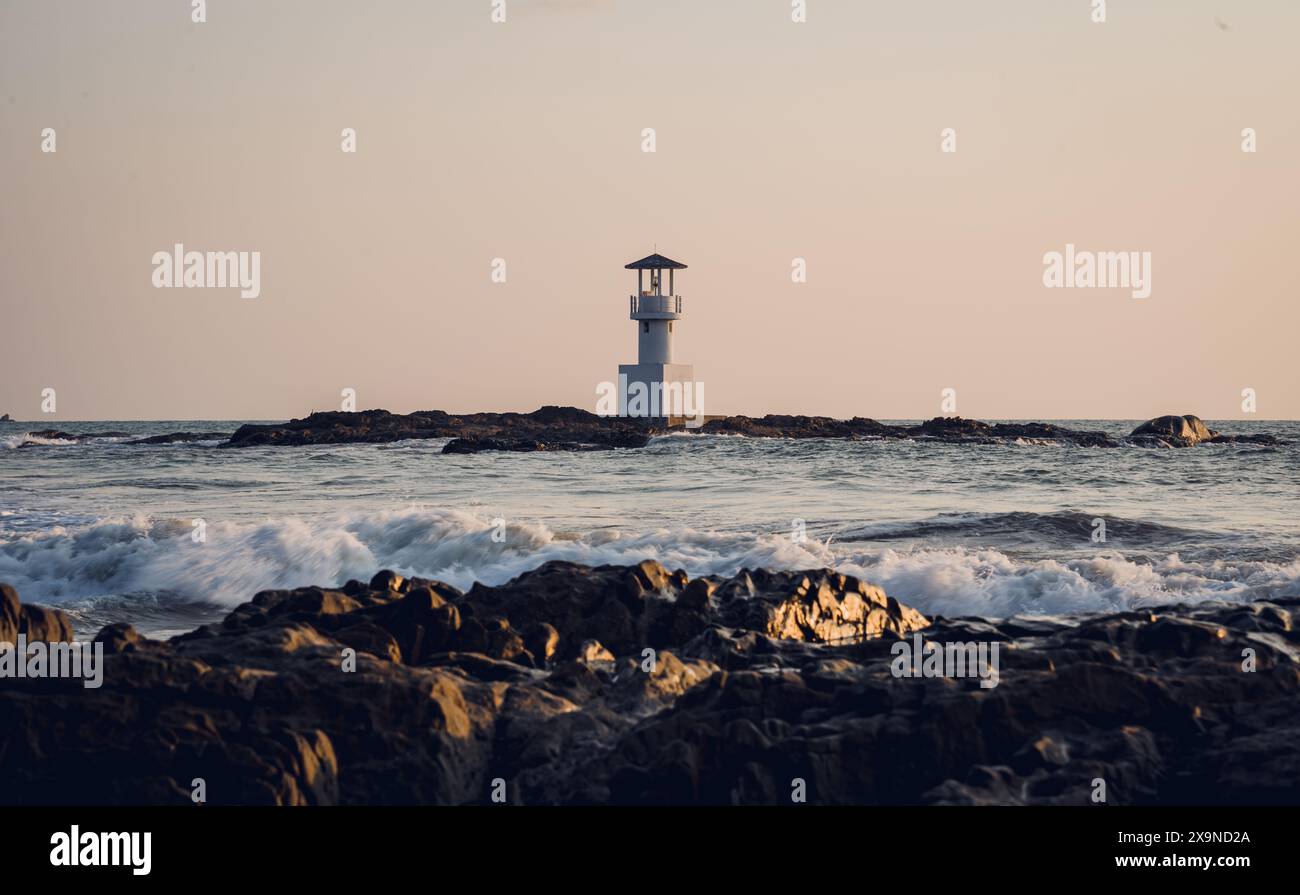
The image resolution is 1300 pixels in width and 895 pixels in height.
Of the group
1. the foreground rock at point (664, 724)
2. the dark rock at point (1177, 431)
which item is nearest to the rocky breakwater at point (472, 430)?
the dark rock at point (1177, 431)

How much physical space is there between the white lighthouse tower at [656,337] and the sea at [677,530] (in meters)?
19.1

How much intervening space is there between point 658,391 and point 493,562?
39.4m

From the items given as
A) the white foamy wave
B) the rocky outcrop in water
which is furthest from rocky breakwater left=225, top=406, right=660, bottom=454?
the white foamy wave

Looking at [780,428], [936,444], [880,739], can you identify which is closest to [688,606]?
[880,739]

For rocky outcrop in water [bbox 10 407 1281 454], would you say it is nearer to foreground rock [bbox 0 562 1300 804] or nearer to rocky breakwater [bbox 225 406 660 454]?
rocky breakwater [bbox 225 406 660 454]

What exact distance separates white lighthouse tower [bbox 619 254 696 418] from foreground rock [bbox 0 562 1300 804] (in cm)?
4392

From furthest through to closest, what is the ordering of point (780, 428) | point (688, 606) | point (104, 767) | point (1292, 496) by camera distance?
point (780, 428)
point (1292, 496)
point (688, 606)
point (104, 767)

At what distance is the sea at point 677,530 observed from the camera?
14.5 m

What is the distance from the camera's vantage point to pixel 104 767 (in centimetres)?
736
